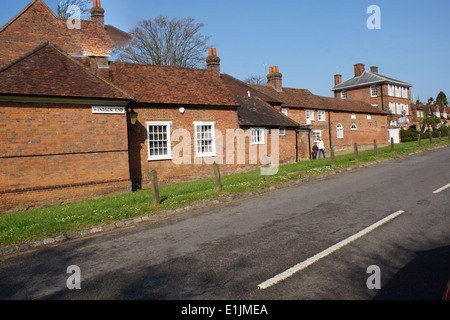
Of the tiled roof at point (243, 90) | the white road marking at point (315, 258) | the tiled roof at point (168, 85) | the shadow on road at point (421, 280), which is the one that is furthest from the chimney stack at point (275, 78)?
the shadow on road at point (421, 280)

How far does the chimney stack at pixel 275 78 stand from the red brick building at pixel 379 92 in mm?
22195

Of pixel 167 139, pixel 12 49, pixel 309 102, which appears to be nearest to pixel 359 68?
pixel 309 102

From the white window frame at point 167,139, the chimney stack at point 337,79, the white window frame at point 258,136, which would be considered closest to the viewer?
the white window frame at point 167,139

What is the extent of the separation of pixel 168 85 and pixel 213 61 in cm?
610

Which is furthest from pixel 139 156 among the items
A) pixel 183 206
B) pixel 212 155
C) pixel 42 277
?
pixel 42 277

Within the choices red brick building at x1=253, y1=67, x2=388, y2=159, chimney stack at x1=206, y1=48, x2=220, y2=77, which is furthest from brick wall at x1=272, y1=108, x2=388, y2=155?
chimney stack at x1=206, y1=48, x2=220, y2=77

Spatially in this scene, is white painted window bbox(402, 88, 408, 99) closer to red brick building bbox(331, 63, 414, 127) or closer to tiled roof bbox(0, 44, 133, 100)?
red brick building bbox(331, 63, 414, 127)

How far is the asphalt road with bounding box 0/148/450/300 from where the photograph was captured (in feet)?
13.6

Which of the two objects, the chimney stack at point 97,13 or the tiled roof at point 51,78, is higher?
the chimney stack at point 97,13

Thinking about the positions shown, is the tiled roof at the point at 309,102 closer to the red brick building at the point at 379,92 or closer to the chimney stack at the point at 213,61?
the red brick building at the point at 379,92

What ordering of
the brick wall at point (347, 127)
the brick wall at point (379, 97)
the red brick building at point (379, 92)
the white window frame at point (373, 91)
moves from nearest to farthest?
the brick wall at point (347, 127)
the brick wall at point (379, 97)
the red brick building at point (379, 92)
the white window frame at point (373, 91)

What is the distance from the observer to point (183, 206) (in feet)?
33.7

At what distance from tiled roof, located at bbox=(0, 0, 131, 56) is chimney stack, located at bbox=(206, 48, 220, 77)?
728 cm

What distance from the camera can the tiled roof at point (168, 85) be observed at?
18.6 m
